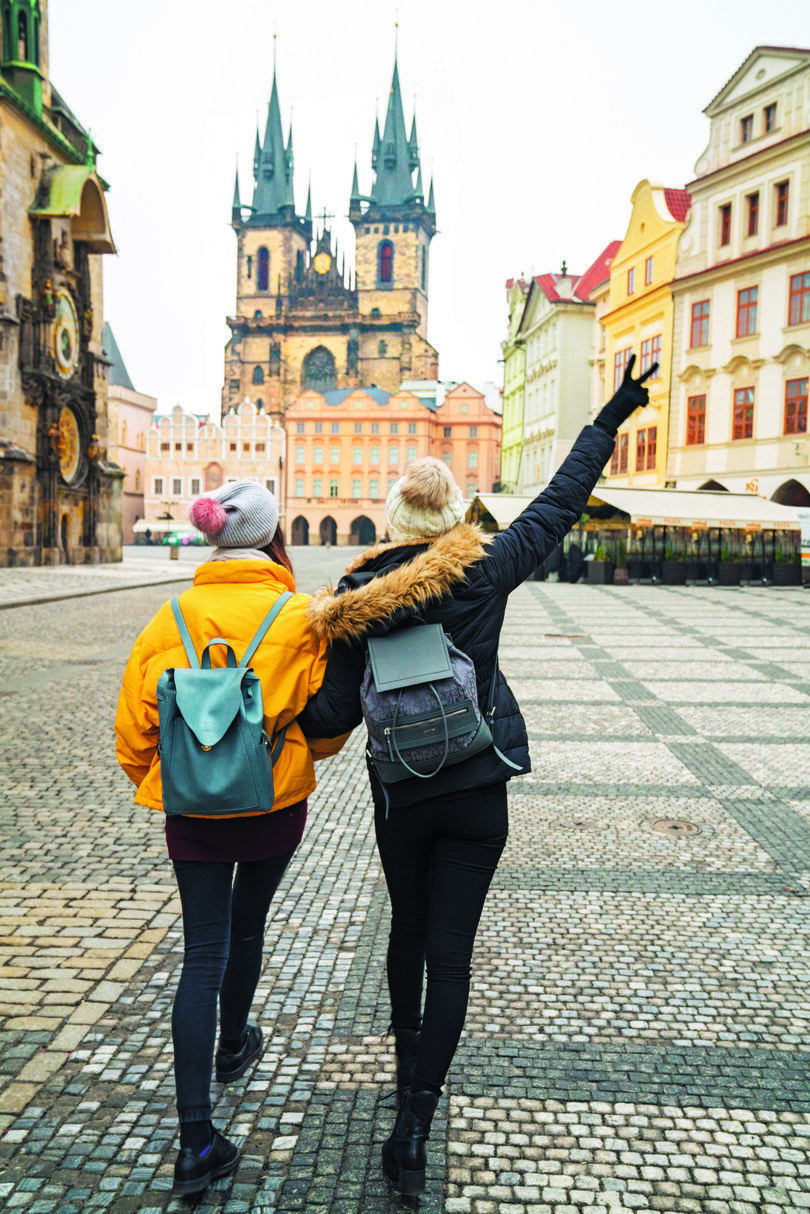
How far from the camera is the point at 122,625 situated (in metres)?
15.8

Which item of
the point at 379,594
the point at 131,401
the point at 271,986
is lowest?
the point at 271,986

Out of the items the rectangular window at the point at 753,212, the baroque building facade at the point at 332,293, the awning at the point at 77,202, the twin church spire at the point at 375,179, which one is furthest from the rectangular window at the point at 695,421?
the twin church spire at the point at 375,179

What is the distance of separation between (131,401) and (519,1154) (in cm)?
8973

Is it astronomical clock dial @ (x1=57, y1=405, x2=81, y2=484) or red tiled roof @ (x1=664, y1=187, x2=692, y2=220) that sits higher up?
red tiled roof @ (x1=664, y1=187, x2=692, y2=220)

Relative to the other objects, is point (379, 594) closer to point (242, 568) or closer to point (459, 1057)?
point (242, 568)

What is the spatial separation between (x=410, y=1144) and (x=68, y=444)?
32.3 metres

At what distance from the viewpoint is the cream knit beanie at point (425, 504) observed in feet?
8.57

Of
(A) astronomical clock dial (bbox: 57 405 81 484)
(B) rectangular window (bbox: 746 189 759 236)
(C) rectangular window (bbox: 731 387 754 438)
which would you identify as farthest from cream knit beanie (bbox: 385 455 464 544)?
(B) rectangular window (bbox: 746 189 759 236)

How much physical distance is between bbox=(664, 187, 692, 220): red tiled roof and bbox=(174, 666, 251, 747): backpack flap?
129 feet

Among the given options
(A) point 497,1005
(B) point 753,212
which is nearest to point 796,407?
(B) point 753,212

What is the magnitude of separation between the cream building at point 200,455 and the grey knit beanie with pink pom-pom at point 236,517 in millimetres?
85967

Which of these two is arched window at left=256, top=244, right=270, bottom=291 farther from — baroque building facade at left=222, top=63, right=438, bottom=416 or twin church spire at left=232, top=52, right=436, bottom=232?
twin church spire at left=232, top=52, right=436, bottom=232

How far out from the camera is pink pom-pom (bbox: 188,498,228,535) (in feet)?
8.68

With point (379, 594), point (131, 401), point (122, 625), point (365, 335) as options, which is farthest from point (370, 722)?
point (365, 335)
